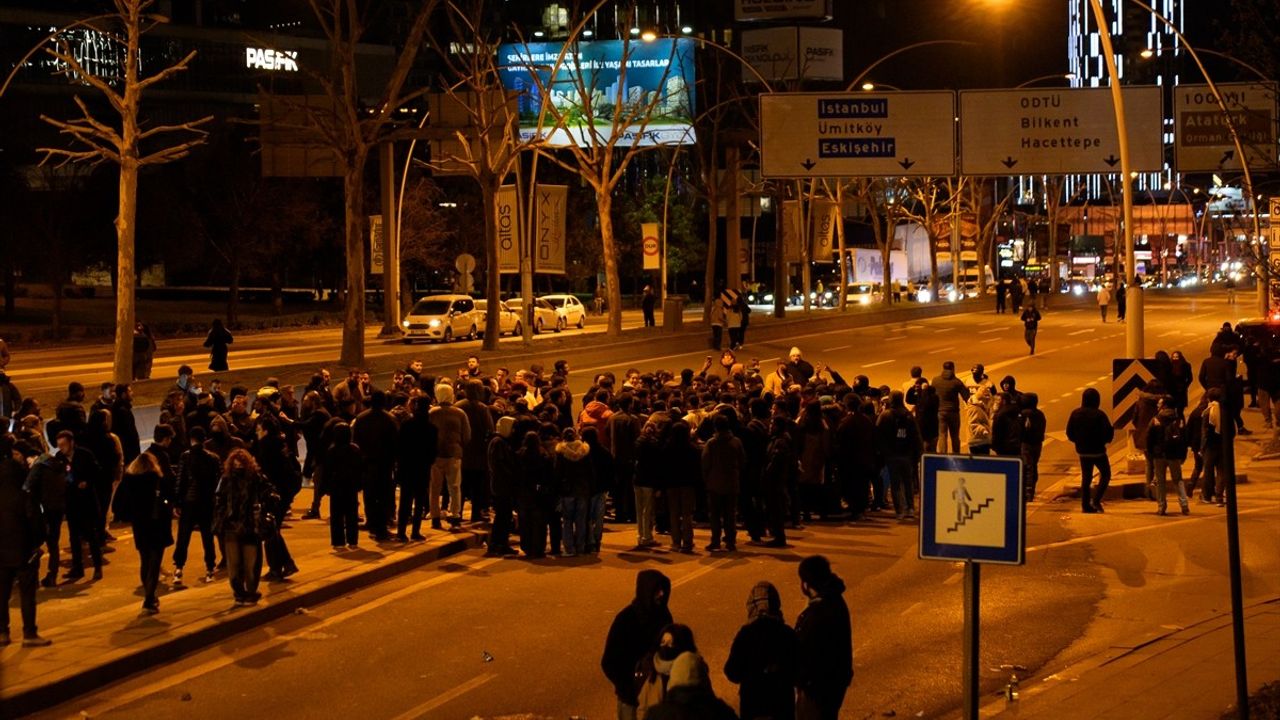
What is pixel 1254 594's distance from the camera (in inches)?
541

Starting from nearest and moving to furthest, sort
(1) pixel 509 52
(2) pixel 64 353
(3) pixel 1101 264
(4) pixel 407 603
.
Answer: (4) pixel 407 603 < (2) pixel 64 353 < (1) pixel 509 52 < (3) pixel 1101 264


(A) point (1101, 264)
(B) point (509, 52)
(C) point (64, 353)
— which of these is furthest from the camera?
(A) point (1101, 264)

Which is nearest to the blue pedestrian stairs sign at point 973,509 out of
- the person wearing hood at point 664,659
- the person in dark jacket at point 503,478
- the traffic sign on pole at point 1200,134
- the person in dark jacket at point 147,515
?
the person wearing hood at point 664,659

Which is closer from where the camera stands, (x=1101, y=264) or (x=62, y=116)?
(x=62, y=116)

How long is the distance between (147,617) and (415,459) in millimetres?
4324

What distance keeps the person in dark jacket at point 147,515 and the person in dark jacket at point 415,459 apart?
3.85 metres

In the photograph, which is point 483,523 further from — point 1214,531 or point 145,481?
point 1214,531

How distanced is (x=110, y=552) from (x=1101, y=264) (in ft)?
460

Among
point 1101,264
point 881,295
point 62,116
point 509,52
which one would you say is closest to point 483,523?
point 509,52

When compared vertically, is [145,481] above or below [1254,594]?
above

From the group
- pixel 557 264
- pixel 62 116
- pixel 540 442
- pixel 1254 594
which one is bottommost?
pixel 1254 594

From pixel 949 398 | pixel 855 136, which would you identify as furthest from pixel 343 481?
pixel 855 136

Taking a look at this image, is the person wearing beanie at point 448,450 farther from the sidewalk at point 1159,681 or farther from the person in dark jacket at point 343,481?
the sidewalk at point 1159,681

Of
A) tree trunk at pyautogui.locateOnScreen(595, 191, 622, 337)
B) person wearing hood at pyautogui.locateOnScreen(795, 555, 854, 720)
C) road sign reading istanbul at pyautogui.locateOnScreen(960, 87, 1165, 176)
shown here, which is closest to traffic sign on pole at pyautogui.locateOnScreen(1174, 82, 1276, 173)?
road sign reading istanbul at pyautogui.locateOnScreen(960, 87, 1165, 176)
